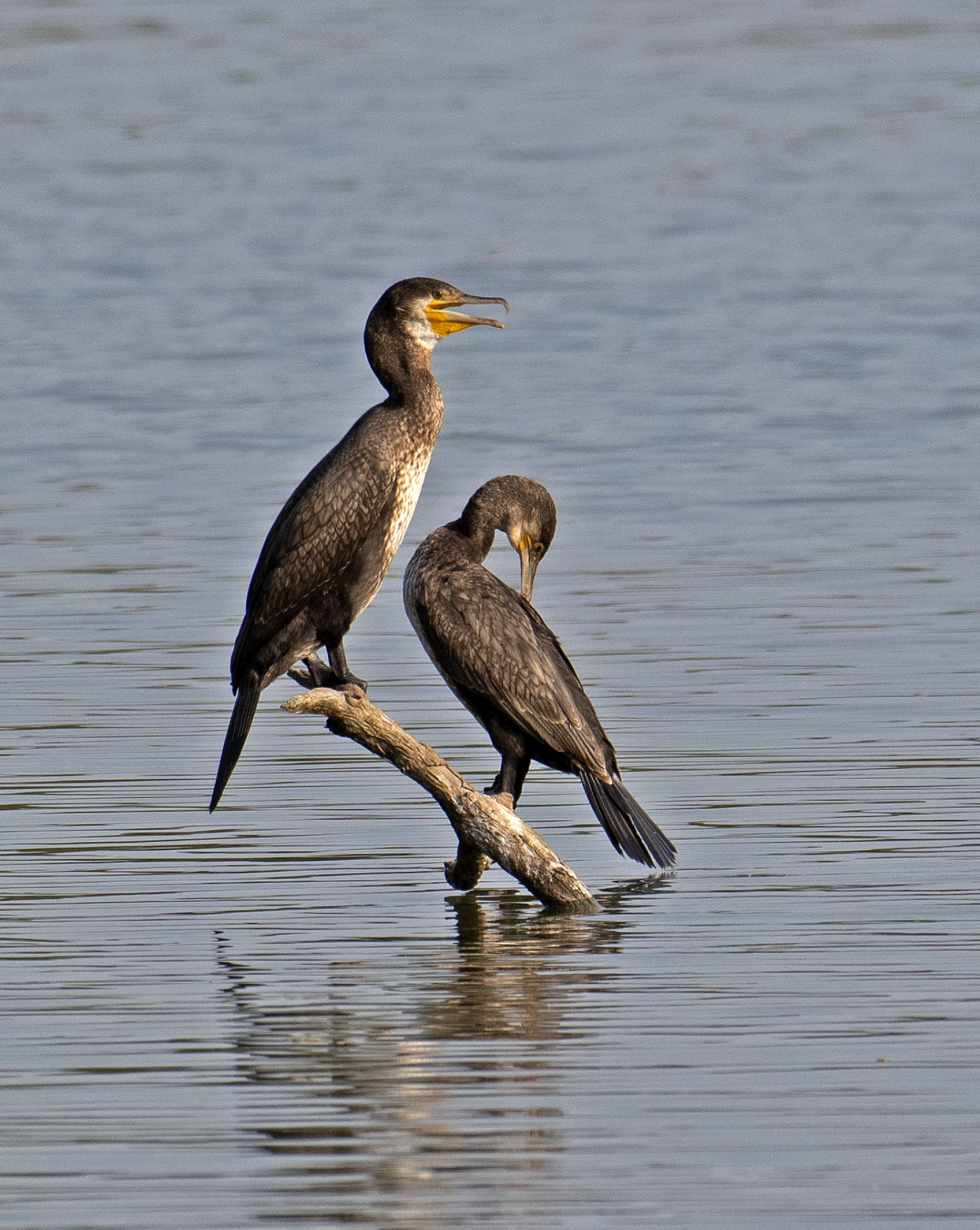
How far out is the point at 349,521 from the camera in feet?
24.3

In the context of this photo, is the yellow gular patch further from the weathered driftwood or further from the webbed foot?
the weathered driftwood

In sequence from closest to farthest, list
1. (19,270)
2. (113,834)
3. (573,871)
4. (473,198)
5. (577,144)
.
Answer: (573,871), (113,834), (19,270), (473,198), (577,144)

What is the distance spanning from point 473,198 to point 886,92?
28.7ft

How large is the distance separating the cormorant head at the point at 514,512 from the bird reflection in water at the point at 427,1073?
1.14 m

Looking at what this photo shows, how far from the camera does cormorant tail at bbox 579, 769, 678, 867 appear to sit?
7414 millimetres

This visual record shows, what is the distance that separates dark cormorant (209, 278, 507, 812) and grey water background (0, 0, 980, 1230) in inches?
28.1

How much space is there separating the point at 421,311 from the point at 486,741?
2.54 meters

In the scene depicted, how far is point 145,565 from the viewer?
14.0m

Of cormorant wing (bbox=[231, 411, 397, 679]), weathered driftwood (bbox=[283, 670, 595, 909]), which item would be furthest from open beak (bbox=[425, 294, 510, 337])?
weathered driftwood (bbox=[283, 670, 595, 909])

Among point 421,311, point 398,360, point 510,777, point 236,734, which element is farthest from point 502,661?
point 421,311

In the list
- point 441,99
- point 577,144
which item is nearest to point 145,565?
point 577,144

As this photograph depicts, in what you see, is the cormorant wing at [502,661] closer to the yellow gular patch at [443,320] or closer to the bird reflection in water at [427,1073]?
the bird reflection in water at [427,1073]

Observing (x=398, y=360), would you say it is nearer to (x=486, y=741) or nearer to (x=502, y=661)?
(x=502, y=661)

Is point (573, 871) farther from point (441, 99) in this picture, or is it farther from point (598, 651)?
point (441, 99)
